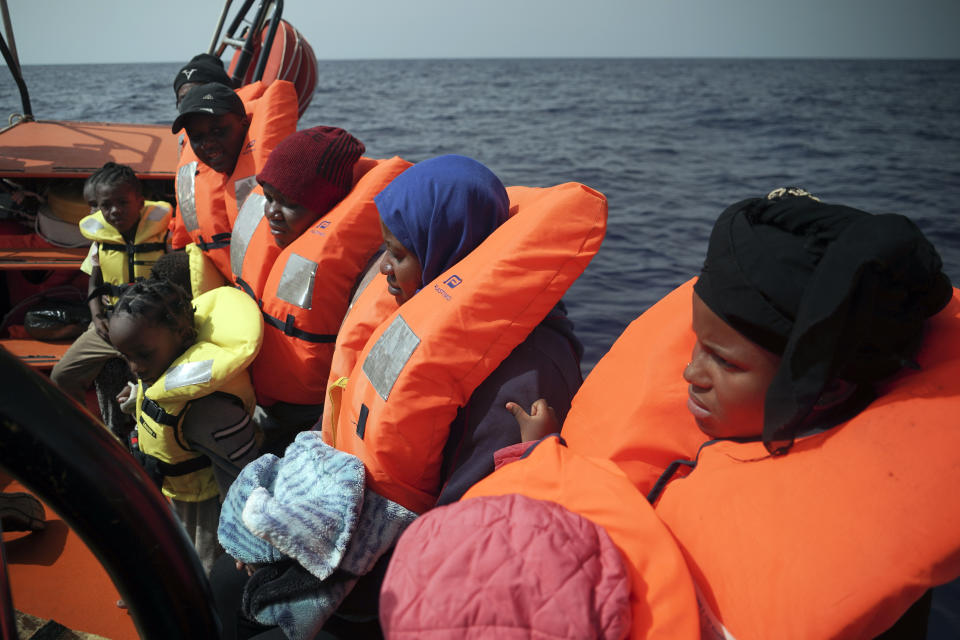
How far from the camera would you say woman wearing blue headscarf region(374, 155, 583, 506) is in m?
1.59

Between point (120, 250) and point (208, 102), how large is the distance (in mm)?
1029

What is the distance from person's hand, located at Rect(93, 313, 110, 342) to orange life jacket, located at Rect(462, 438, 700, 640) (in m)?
2.82

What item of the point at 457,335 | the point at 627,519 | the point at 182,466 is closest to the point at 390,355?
the point at 457,335

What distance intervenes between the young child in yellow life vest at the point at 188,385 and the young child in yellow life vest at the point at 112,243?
120 centimetres

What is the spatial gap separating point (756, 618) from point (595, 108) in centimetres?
2222

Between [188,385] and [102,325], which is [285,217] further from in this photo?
[102,325]

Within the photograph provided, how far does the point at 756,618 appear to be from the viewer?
3.34 ft

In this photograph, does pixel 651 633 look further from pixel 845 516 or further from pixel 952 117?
pixel 952 117

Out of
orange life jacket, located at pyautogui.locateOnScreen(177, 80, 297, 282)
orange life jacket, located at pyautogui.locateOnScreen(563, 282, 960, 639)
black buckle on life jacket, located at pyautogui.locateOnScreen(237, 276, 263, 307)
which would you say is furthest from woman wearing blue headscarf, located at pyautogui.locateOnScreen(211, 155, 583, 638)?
orange life jacket, located at pyautogui.locateOnScreen(177, 80, 297, 282)

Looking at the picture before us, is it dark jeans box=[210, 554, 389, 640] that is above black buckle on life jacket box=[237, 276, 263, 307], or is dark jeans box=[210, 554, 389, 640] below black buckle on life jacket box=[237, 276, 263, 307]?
below

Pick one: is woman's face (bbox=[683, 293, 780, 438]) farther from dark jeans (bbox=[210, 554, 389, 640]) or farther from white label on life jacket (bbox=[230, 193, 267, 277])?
Result: white label on life jacket (bbox=[230, 193, 267, 277])

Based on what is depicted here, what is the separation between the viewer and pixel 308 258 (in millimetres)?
2633

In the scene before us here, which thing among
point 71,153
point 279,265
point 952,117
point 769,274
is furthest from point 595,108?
point 769,274

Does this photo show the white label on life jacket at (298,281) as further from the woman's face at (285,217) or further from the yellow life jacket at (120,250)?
the yellow life jacket at (120,250)
